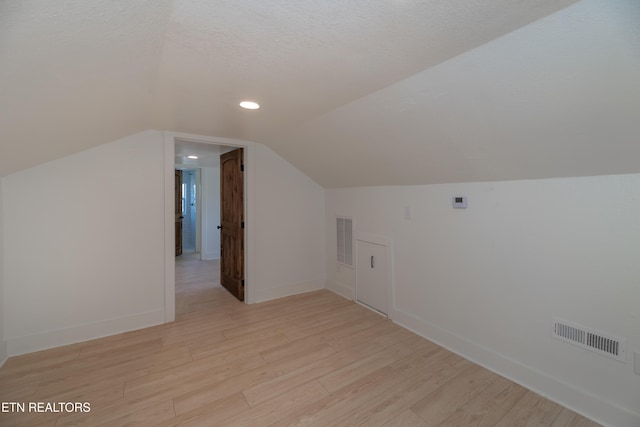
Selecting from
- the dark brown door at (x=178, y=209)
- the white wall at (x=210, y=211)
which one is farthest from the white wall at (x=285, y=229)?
the dark brown door at (x=178, y=209)

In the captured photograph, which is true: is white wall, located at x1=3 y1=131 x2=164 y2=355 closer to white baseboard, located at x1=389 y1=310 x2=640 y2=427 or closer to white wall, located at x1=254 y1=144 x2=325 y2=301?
white wall, located at x1=254 y1=144 x2=325 y2=301

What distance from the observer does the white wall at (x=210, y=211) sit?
621cm

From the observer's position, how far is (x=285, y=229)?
374cm

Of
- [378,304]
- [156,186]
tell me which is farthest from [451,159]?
[156,186]

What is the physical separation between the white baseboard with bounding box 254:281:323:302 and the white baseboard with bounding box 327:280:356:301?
177mm

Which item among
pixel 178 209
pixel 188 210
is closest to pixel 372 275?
pixel 178 209

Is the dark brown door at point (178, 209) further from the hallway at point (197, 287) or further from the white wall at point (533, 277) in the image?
the white wall at point (533, 277)

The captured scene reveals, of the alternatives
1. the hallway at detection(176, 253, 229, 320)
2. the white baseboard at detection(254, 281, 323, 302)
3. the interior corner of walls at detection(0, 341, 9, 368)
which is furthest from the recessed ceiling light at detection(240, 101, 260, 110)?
the interior corner of walls at detection(0, 341, 9, 368)

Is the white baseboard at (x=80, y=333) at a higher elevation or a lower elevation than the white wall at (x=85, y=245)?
lower

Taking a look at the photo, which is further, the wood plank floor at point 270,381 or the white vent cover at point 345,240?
the white vent cover at point 345,240

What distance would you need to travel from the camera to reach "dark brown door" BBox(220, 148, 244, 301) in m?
3.51

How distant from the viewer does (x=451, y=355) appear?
2307 mm

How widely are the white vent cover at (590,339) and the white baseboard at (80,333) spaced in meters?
3.56

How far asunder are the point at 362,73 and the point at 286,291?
300cm
